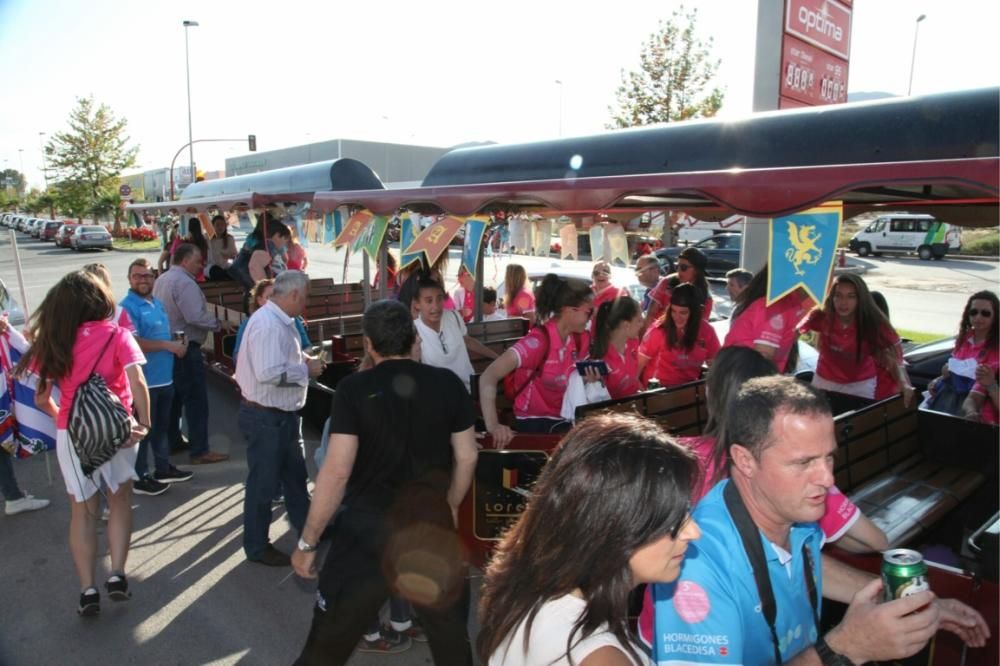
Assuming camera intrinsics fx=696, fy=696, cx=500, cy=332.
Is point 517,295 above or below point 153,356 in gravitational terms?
above

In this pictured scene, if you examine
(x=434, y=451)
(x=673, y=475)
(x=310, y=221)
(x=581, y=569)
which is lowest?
(x=434, y=451)

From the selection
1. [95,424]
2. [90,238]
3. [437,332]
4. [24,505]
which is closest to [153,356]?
[24,505]

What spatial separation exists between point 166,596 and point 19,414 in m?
1.90

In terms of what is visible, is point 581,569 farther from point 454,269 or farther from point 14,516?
point 454,269

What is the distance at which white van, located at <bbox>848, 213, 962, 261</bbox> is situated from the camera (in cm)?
3269

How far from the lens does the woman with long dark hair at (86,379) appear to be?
3.71 metres

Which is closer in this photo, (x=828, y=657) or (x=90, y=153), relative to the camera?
(x=828, y=657)

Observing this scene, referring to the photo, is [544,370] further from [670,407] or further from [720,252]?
[720,252]

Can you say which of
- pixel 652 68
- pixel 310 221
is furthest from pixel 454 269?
pixel 310 221

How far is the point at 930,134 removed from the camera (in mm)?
5355

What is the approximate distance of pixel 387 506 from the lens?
282 centimetres

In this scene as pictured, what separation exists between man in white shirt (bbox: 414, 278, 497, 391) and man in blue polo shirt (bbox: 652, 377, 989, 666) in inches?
111

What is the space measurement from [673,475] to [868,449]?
134 inches

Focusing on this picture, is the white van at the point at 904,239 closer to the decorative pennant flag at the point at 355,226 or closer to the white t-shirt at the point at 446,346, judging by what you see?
the decorative pennant flag at the point at 355,226
